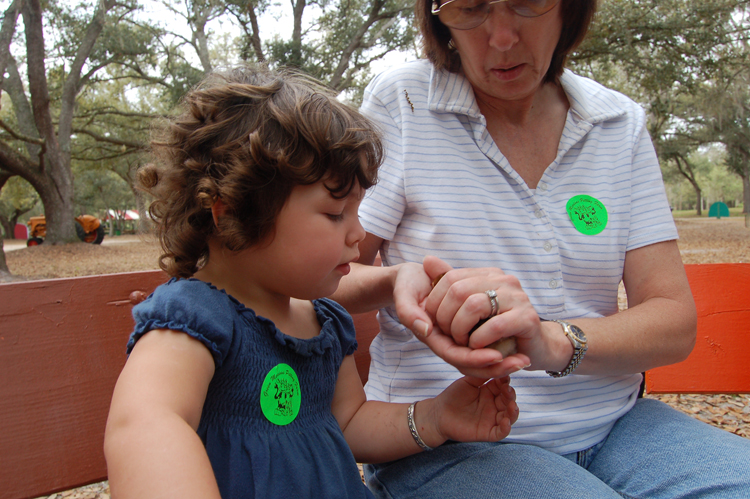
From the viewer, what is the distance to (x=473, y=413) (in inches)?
49.6

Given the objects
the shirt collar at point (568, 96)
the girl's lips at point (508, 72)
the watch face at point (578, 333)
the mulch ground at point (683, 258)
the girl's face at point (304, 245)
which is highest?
the girl's lips at point (508, 72)

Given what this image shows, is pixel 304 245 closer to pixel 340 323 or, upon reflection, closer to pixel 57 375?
pixel 340 323

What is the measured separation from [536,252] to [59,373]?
1.34 m

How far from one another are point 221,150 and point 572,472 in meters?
1.08

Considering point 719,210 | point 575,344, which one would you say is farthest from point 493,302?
point 719,210

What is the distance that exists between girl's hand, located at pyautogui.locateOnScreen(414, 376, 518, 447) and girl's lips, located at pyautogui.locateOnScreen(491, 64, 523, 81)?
877 mm

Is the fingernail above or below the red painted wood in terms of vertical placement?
above

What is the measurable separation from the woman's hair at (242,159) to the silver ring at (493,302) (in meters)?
0.40

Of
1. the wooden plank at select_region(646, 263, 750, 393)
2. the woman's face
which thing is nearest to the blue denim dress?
the woman's face

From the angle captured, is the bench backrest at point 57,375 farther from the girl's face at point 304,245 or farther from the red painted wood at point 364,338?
the red painted wood at point 364,338

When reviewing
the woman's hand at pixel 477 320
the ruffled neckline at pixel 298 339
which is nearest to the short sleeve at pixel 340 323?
the ruffled neckline at pixel 298 339

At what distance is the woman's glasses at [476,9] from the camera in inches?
58.1

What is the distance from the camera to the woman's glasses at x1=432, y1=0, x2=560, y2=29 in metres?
1.47

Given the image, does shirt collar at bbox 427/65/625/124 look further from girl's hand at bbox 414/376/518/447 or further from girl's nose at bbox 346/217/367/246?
girl's hand at bbox 414/376/518/447
